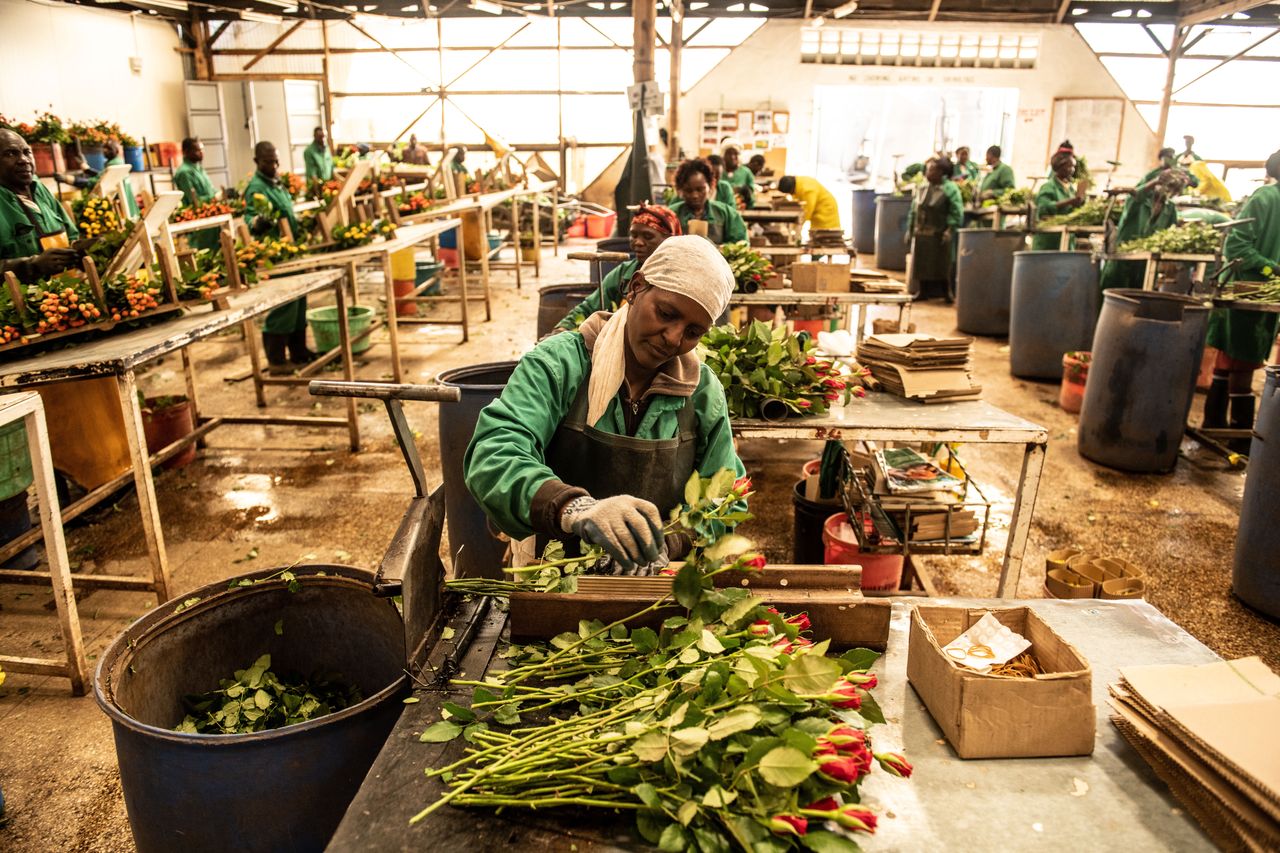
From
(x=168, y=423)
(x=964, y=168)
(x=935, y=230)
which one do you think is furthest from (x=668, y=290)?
(x=964, y=168)

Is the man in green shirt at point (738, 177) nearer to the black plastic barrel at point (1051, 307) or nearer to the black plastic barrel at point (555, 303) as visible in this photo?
the black plastic barrel at point (1051, 307)

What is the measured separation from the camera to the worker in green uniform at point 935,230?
33.6 feet

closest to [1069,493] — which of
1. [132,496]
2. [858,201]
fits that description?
[132,496]

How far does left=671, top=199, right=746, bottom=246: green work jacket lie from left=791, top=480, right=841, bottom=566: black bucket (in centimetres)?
300

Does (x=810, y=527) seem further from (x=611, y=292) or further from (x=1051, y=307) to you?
(x=1051, y=307)

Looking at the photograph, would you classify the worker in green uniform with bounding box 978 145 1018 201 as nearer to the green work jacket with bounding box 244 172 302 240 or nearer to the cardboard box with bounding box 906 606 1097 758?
the green work jacket with bounding box 244 172 302 240

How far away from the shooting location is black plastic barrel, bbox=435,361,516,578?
3.46m

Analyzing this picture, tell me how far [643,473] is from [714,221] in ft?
15.1

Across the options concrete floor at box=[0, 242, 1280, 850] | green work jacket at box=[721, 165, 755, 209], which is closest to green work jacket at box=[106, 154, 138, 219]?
concrete floor at box=[0, 242, 1280, 850]

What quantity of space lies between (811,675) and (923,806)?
292 millimetres

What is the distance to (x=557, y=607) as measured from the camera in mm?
1615

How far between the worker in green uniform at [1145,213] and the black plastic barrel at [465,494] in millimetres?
5815

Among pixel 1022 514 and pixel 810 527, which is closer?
pixel 1022 514

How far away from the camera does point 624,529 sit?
1599 mm
